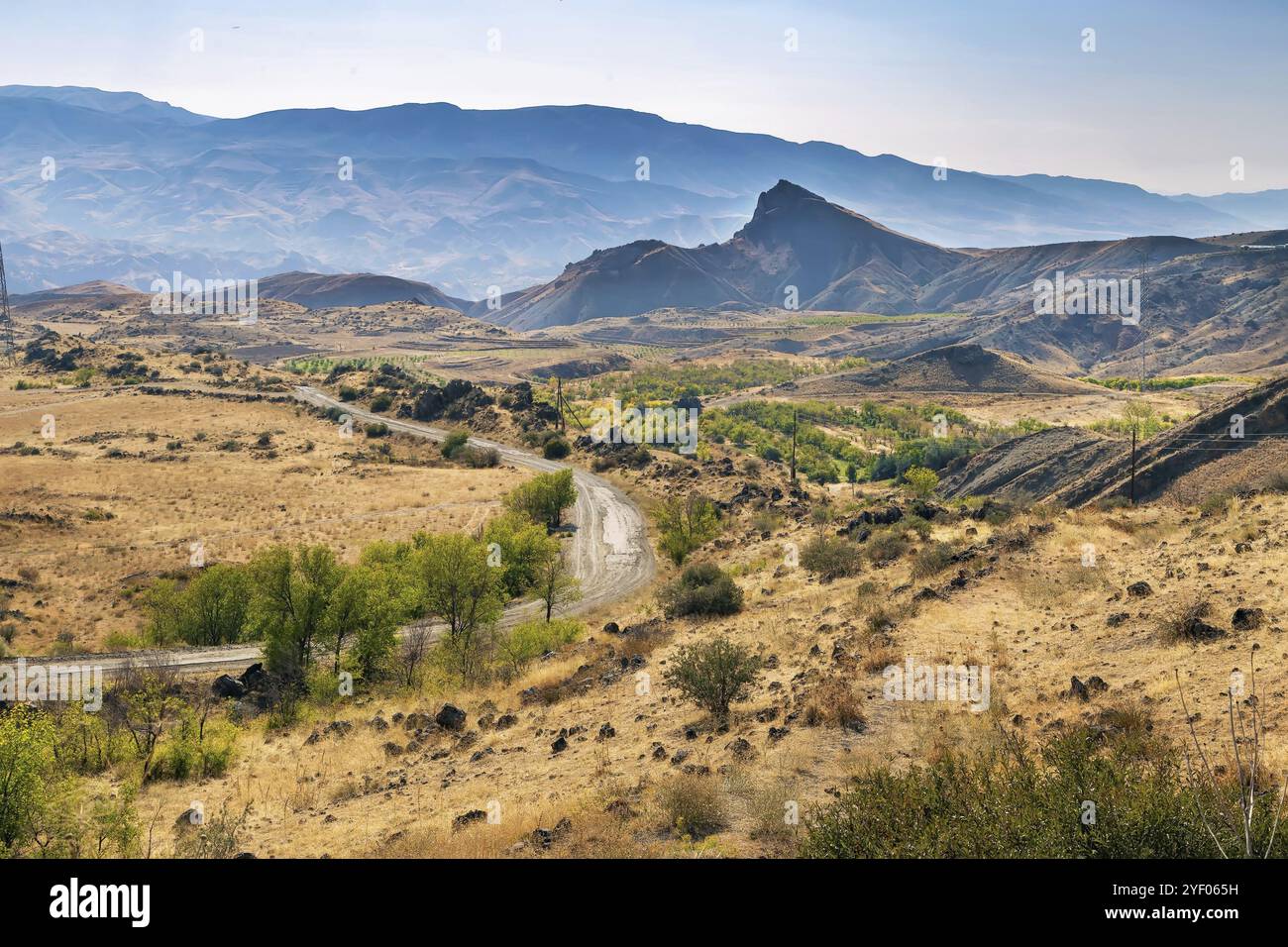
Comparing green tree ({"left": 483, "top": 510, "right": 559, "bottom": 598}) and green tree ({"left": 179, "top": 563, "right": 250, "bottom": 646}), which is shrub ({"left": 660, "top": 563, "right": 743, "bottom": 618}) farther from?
green tree ({"left": 179, "top": 563, "right": 250, "bottom": 646})

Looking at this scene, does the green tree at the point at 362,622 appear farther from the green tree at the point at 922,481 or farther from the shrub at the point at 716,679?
the green tree at the point at 922,481

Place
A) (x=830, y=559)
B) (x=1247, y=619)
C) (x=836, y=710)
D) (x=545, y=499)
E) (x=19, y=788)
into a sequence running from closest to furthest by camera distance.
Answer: (x=19, y=788) → (x=836, y=710) → (x=1247, y=619) → (x=830, y=559) → (x=545, y=499)

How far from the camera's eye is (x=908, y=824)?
11.1m

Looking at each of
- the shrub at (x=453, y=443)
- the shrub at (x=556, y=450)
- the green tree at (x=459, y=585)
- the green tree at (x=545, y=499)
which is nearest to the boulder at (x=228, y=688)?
the green tree at (x=459, y=585)

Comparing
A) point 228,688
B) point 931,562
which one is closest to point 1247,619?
point 931,562

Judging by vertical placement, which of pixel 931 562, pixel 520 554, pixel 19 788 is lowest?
pixel 520 554

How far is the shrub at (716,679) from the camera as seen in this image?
2211cm

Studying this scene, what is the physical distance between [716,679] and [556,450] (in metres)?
70.7

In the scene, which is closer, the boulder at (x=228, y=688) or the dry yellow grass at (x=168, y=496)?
the boulder at (x=228, y=688)

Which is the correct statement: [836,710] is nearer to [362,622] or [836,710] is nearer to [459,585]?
[362,622]

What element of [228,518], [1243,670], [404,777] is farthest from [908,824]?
[228,518]

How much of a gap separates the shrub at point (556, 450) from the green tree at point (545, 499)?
2451 centimetres

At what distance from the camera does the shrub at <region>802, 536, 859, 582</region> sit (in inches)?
1499

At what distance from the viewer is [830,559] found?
Answer: 130ft
